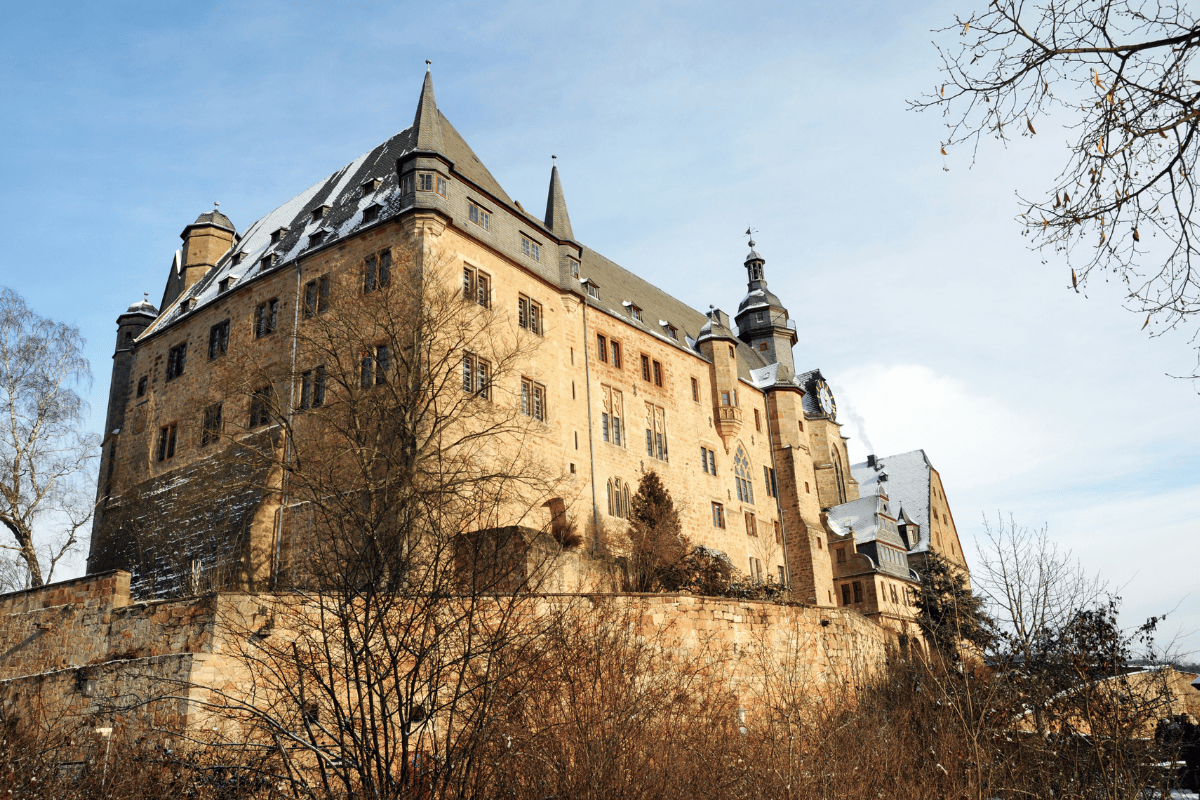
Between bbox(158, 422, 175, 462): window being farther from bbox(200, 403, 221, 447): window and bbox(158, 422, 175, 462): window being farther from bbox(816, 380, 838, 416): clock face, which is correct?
bbox(816, 380, 838, 416): clock face

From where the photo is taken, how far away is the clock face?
47406 millimetres

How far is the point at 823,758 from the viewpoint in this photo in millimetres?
11305

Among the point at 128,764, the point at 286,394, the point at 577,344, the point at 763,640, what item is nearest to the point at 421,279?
the point at 286,394

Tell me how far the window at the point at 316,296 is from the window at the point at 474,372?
200 inches

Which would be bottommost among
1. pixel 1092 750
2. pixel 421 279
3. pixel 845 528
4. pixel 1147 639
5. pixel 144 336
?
pixel 1092 750

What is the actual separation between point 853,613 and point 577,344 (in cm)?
1440

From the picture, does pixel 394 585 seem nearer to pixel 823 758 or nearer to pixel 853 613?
pixel 823 758

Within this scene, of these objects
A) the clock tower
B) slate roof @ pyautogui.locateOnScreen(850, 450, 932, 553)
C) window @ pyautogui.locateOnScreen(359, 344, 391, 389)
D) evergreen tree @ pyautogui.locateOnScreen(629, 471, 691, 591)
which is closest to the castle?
evergreen tree @ pyautogui.locateOnScreen(629, 471, 691, 591)

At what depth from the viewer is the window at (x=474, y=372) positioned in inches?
937

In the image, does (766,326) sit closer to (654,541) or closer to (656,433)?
(656,433)

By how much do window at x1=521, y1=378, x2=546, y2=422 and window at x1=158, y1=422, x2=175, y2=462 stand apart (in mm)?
11632

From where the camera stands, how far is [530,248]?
29.6 metres

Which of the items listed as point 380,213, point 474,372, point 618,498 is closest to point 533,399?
point 474,372

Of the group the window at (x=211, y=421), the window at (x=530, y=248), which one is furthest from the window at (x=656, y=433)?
the window at (x=211, y=421)
